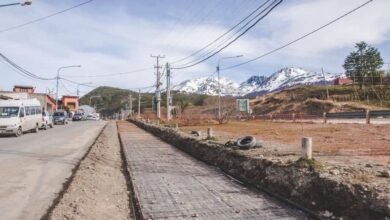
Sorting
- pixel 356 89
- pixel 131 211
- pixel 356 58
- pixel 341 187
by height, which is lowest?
pixel 131 211

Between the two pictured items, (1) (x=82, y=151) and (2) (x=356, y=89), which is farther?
(2) (x=356, y=89)

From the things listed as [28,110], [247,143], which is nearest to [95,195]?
[247,143]

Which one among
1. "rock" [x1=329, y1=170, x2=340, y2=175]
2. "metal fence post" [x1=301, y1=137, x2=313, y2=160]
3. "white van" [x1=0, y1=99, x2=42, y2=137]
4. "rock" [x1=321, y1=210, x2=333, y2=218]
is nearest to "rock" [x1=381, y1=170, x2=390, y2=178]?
"rock" [x1=329, y1=170, x2=340, y2=175]

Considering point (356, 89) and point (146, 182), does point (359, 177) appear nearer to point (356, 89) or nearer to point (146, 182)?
point (146, 182)

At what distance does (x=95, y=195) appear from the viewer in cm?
1051

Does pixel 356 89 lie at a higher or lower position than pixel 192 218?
higher

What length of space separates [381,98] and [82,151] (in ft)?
173

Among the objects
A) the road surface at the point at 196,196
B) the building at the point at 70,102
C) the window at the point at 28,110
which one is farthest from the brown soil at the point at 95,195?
the building at the point at 70,102

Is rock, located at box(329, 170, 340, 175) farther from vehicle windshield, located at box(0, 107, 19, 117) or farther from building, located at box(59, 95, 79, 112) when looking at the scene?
building, located at box(59, 95, 79, 112)

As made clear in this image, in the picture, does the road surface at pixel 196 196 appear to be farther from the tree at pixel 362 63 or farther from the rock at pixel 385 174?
the tree at pixel 362 63

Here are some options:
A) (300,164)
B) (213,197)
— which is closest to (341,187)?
(300,164)

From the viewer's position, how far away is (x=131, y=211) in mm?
9008

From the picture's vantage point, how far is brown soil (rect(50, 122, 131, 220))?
8.67 meters

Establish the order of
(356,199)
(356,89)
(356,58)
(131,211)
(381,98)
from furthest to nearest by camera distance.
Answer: (356,58) → (356,89) → (381,98) → (131,211) → (356,199)
